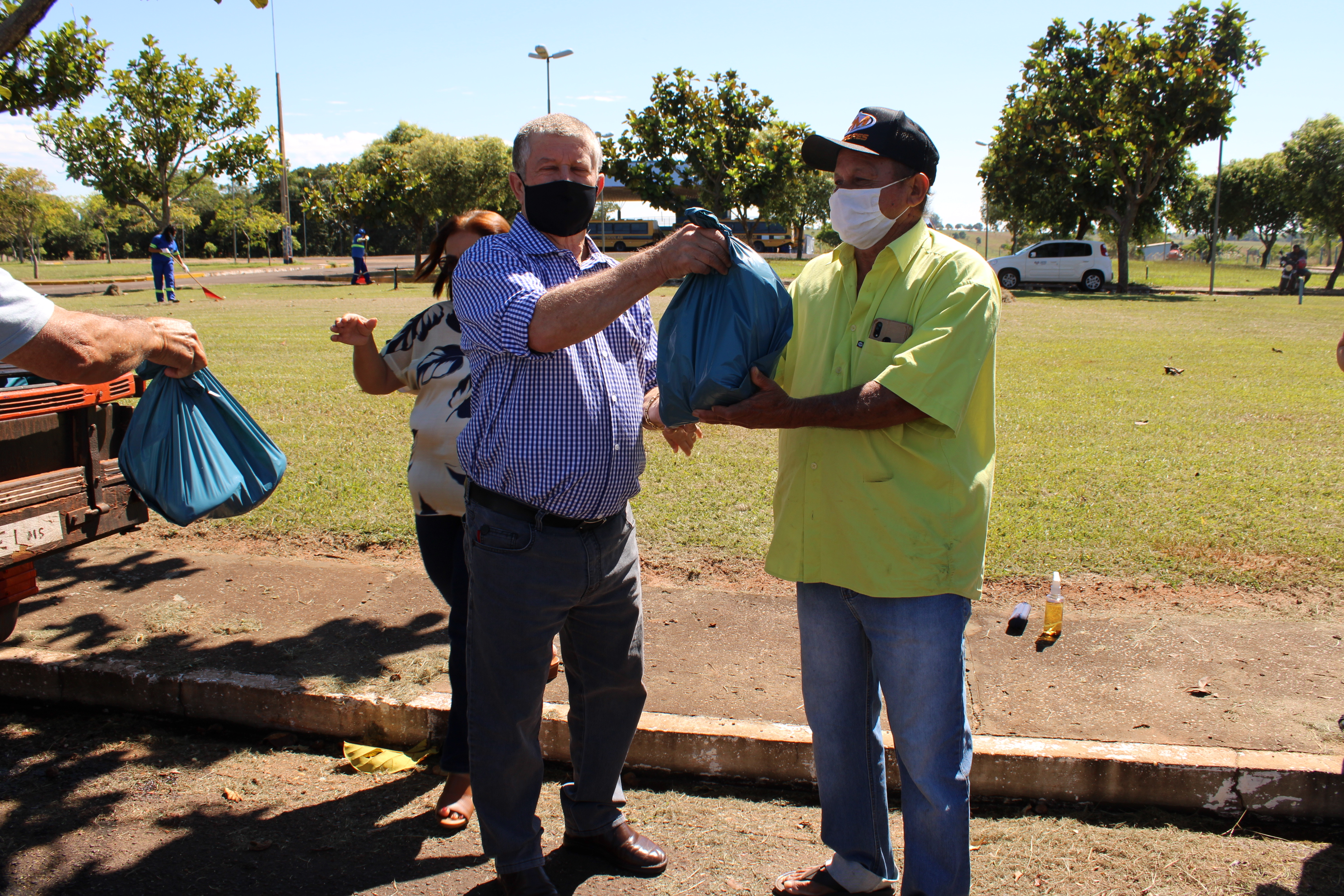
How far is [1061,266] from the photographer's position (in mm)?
32781

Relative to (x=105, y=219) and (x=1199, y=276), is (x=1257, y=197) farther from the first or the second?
(x=105, y=219)

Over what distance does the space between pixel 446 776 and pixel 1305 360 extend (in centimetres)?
1388

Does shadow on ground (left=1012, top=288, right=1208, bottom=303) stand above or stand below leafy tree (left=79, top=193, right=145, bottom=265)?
below

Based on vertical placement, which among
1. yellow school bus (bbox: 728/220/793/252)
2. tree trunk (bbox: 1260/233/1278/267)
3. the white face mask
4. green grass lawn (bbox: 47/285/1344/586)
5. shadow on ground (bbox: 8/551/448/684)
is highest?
yellow school bus (bbox: 728/220/793/252)

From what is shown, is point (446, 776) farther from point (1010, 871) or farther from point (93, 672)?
point (1010, 871)

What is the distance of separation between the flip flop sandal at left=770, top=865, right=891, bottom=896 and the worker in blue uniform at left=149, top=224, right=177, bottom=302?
2398cm

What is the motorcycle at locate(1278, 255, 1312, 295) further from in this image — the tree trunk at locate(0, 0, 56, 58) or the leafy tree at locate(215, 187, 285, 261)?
the leafy tree at locate(215, 187, 285, 261)

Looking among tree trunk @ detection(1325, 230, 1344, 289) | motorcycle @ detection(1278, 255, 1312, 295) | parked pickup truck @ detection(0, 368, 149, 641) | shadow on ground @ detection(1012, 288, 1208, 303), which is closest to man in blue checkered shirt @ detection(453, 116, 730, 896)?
parked pickup truck @ detection(0, 368, 149, 641)

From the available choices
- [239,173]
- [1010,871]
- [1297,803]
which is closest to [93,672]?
[1010,871]

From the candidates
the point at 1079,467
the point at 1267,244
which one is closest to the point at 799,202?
the point at 1267,244

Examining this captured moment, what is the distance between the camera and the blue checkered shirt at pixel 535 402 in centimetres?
245

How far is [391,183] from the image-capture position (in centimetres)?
3438

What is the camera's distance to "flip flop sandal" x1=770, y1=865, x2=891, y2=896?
2.73m

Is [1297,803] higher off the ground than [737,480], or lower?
lower
